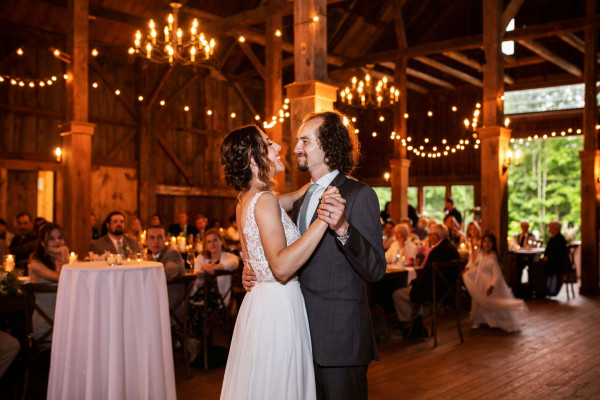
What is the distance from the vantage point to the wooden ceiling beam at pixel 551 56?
12543 millimetres

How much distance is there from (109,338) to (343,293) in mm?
2027

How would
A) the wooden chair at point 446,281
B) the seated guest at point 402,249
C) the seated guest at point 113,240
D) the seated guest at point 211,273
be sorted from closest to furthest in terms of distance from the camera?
1. the seated guest at point 211,273
2. the wooden chair at point 446,281
3. the seated guest at point 113,240
4. the seated guest at point 402,249

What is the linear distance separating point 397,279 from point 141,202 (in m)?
7.60

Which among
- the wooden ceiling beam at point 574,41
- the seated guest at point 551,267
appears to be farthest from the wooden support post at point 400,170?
the wooden ceiling beam at point 574,41

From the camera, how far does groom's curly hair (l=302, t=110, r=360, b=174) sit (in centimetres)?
218

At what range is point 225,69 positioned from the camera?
1491 centimetres

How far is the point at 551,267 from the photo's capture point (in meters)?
9.59

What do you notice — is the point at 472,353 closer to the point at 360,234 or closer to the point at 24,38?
the point at 360,234

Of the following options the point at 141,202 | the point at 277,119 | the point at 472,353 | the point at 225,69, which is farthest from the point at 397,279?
the point at 225,69

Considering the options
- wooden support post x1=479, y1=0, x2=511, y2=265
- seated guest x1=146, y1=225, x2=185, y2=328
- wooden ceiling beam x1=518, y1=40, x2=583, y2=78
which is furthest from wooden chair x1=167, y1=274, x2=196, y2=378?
wooden ceiling beam x1=518, y1=40, x2=583, y2=78

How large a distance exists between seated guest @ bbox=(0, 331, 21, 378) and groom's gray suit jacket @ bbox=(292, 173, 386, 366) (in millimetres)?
2417

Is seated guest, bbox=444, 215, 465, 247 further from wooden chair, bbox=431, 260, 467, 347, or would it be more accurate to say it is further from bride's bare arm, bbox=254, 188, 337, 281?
bride's bare arm, bbox=254, 188, 337, 281

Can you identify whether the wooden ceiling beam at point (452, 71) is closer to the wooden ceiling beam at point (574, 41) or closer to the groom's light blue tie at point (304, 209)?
the wooden ceiling beam at point (574, 41)

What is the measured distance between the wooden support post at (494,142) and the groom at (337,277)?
6.48m
